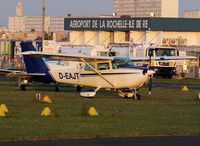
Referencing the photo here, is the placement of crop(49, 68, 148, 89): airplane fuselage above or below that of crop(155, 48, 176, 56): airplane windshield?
below

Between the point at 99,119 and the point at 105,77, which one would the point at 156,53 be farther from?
the point at 99,119

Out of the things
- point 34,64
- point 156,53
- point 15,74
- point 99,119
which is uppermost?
point 156,53

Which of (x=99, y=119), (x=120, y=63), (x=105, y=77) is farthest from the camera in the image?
(x=105, y=77)

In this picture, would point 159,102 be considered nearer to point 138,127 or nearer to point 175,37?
point 138,127

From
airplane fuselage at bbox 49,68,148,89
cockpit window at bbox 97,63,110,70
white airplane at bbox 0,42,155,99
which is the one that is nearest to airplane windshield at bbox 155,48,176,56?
white airplane at bbox 0,42,155,99

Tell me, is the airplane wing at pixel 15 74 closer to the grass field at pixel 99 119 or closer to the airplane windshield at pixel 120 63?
the grass field at pixel 99 119

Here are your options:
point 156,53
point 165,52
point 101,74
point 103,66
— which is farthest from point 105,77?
point 165,52

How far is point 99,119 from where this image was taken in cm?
1641

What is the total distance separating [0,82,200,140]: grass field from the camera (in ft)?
45.6

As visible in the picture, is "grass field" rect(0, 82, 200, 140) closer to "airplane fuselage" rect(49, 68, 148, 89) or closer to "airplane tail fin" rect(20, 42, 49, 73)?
"airplane fuselage" rect(49, 68, 148, 89)

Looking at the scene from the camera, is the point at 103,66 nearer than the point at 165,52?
Yes

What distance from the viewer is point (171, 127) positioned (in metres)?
15.0

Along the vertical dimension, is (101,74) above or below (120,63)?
below

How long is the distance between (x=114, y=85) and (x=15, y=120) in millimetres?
9342
